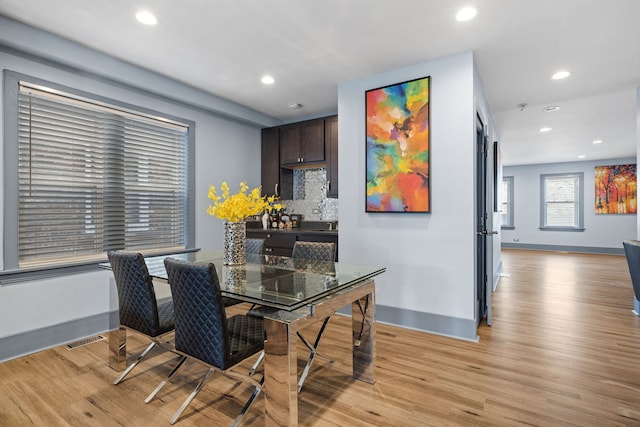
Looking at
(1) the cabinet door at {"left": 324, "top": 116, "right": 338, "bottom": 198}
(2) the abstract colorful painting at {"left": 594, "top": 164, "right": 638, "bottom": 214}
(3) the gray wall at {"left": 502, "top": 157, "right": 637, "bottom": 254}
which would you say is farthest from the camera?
(3) the gray wall at {"left": 502, "top": 157, "right": 637, "bottom": 254}

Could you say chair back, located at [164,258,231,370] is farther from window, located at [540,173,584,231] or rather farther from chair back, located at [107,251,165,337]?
window, located at [540,173,584,231]

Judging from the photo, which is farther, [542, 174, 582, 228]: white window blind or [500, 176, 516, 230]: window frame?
[500, 176, 516, 230]: window frame

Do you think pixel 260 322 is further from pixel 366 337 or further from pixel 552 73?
pixel 552 73

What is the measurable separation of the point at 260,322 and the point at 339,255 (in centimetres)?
171

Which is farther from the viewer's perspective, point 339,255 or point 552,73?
point 339,255

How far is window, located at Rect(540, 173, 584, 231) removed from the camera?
9.05 m

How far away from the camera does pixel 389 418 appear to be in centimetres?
186

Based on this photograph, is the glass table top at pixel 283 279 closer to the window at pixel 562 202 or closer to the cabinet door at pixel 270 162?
the cabinet door at pixel 270 162

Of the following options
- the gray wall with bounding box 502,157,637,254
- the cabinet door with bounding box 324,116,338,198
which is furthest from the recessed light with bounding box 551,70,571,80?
the gray wall with bounding box 502,157,637,254

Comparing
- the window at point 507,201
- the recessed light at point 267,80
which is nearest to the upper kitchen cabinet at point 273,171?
the recessed light at point 267,80

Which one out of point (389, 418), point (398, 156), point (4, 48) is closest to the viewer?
point (389, 418)

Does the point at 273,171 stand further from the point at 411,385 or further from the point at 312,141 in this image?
the point at 411,385

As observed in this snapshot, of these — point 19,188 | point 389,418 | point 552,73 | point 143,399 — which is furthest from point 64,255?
point 552,73

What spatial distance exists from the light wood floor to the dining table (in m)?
0.27
